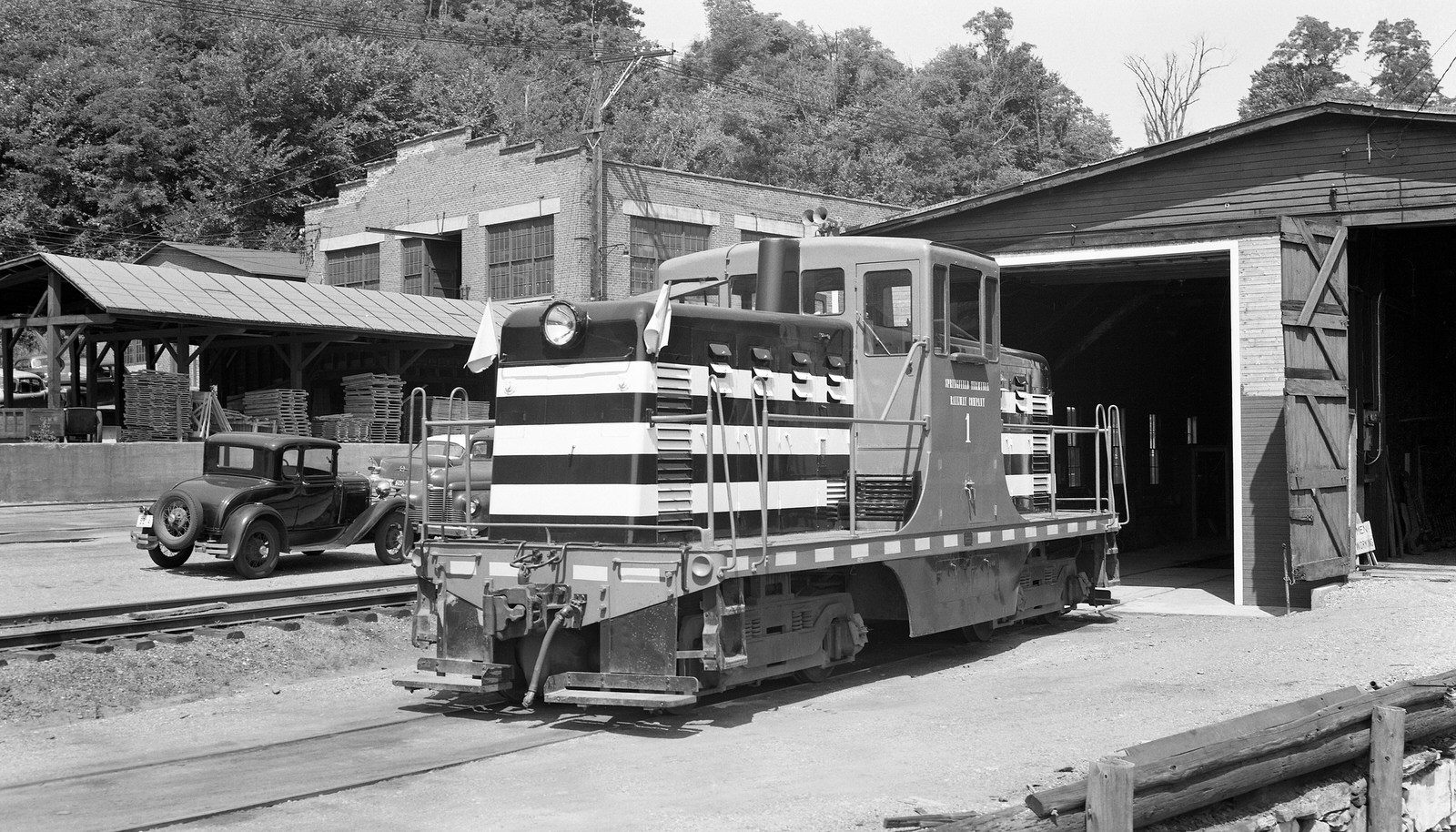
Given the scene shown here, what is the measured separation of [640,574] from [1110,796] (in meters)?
3.28

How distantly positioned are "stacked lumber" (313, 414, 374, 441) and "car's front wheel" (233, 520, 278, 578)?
46.3 feet

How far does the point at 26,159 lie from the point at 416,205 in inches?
874

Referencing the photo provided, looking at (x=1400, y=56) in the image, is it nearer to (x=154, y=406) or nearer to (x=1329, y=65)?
(x=1329, y=65)

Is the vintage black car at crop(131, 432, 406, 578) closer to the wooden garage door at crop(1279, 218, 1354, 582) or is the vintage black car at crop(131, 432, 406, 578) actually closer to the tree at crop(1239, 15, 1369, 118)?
the wooden garage door at crop(1279, 218, 1354, 582)

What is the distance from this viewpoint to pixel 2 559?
17953 mm

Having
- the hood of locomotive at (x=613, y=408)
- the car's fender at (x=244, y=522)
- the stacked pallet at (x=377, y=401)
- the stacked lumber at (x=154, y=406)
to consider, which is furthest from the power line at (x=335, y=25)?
the hood of locomotive at (x=613, y=408)

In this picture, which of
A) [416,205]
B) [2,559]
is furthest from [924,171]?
[2,559]

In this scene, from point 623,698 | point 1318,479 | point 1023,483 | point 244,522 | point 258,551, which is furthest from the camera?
point 258,551

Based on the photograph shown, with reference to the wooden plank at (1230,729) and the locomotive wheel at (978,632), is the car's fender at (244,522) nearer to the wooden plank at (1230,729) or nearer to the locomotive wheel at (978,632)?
the locomotive wheel at (978,632)

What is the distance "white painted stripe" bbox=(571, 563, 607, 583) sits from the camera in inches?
321

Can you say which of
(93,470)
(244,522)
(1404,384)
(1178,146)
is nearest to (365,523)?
(244,522)

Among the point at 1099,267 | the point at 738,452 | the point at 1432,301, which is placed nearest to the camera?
the point at 738,452

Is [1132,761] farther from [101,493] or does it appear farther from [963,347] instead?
[101,493]

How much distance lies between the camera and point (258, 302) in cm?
2992
